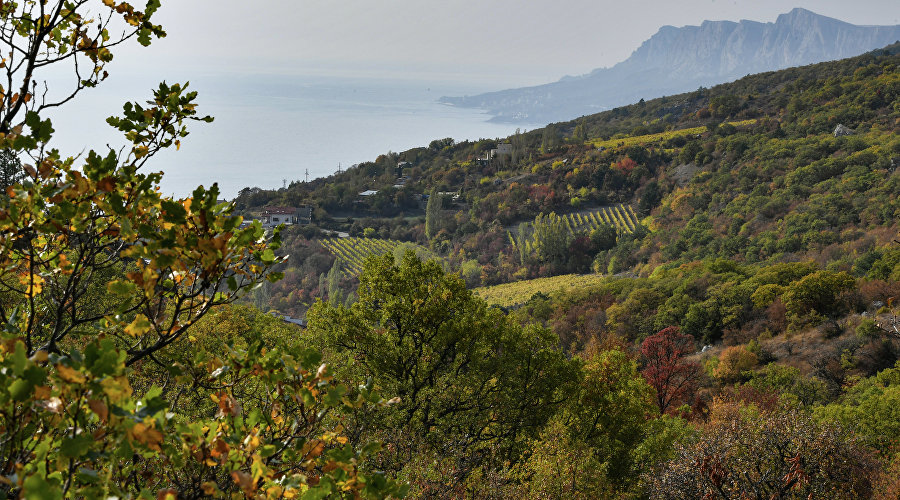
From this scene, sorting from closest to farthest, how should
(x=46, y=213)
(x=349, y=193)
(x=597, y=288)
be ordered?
(x=46, y=213)
(x=597, y=288)
(x=349, y=193)

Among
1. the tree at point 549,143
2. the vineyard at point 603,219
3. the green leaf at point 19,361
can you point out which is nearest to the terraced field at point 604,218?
the vineyard at point 603,219

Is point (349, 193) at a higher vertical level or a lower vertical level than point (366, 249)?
higher

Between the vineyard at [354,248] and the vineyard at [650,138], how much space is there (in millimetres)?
32226

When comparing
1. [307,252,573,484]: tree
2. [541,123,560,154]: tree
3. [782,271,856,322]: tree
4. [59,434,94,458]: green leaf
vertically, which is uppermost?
[59,434,94,458]: green leaf

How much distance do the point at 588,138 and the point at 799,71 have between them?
105 feet

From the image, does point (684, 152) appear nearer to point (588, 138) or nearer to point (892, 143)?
point (892, 143)

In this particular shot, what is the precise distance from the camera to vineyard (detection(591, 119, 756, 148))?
7025 centimetres

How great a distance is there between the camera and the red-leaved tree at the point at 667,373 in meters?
19.8

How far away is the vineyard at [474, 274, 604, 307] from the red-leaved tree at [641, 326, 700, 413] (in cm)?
1896

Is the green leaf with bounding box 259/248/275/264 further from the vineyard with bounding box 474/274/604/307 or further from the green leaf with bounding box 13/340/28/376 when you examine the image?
the vineyard with bounding box 474/274/604/307

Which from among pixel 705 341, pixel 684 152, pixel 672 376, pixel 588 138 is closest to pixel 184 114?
pixel 672 376

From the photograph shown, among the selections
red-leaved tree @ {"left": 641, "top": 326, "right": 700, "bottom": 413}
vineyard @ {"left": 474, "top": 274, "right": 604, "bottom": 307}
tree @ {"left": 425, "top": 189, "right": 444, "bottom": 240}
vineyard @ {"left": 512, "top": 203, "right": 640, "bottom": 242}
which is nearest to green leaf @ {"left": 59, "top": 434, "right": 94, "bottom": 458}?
red-leaved tree @ {"left": 641, "top": 326, "right": 700, "bottom": 413}

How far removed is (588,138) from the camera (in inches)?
3351

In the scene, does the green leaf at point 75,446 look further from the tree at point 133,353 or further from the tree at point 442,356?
the tree at point 442,356
